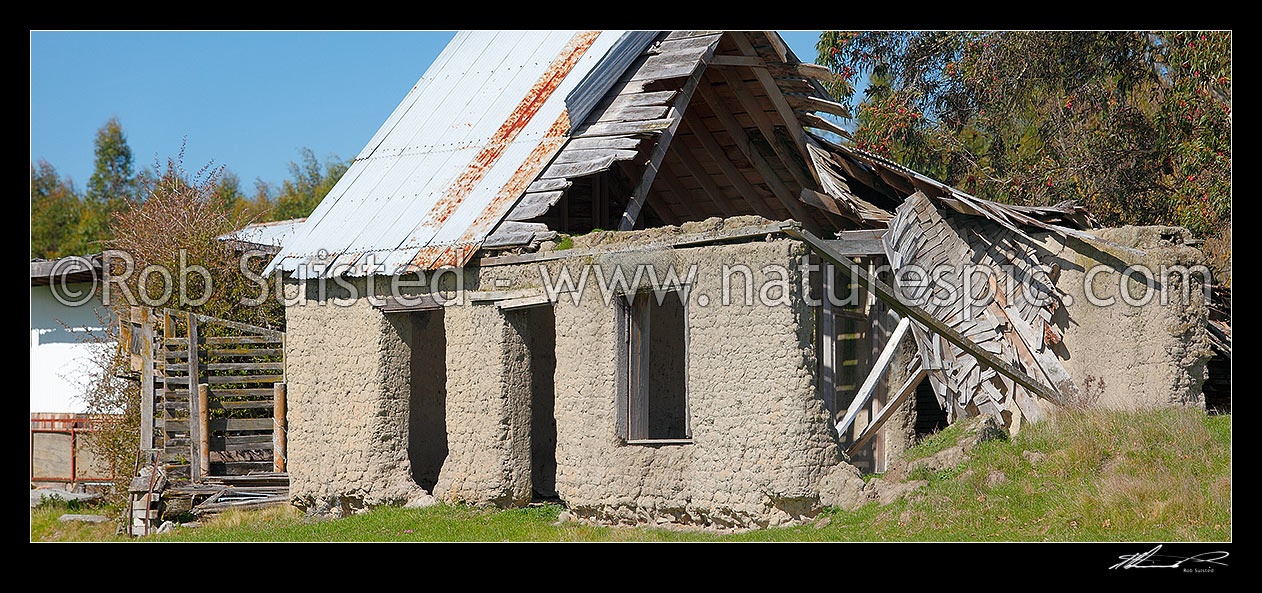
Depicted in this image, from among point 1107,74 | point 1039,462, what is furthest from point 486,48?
point 1107,74

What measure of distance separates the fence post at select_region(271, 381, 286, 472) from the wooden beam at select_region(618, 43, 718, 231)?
533 centimetres

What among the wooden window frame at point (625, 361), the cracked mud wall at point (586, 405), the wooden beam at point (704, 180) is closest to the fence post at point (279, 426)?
the cracked mud wall at point (586, 405)

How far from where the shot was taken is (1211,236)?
19734 millimetres

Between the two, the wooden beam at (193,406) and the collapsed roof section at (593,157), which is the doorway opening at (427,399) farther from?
the wooden beam at (193,406)

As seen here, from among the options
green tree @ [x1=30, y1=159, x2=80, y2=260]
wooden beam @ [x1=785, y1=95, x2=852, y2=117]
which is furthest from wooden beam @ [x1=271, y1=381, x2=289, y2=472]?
green tree @ [x1=30, y1=159, x2=80, y2=260]

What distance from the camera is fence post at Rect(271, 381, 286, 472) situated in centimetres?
1655

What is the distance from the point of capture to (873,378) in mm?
13711

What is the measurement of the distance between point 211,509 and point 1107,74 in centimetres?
1609

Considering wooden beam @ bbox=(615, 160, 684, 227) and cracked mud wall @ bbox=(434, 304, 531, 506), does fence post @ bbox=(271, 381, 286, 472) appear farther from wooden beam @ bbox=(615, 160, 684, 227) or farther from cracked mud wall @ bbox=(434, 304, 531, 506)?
wooden beam @ bbox=(615, 160, 684, 227)

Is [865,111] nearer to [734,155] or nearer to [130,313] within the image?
[734,155]

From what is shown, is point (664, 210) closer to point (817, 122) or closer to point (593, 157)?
point (817, 122)

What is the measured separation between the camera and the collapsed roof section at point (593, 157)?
45.8ft

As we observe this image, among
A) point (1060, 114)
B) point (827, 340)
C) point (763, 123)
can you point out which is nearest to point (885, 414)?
point (827, 340)
